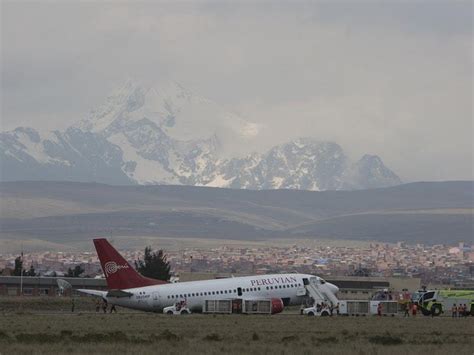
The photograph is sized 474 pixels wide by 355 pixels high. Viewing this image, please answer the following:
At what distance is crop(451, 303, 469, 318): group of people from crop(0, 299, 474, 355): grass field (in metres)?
6.50

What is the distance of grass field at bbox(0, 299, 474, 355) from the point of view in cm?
6288

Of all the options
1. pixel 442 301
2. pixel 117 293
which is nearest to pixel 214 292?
pixel 117 293

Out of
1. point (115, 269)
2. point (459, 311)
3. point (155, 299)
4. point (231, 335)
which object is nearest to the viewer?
point (231, 335)

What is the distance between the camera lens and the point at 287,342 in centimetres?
6712

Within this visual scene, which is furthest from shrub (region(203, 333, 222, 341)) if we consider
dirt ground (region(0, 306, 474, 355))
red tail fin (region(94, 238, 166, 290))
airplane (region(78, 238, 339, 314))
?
red tail fin (region(94, 238, 166, 290))

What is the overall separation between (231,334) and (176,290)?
103 feet

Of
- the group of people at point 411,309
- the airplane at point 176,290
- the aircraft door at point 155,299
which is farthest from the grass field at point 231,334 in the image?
the group of people at point 411,309

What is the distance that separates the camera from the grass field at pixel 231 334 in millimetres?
62875

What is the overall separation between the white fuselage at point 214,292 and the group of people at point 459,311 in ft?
30.6

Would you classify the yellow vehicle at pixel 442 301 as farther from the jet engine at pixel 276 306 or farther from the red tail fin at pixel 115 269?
the red tail fin at pixel 115 269

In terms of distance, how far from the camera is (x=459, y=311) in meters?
104

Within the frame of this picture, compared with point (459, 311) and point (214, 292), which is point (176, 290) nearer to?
point (214, 292)

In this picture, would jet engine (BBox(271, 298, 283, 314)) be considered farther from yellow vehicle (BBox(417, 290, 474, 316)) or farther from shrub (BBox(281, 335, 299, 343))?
shrub (BBox(281, 335, 299, 343))

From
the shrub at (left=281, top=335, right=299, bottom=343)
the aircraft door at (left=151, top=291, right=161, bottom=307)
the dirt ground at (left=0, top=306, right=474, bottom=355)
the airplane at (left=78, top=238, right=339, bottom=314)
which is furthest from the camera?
the aircraft door at (left=151, top=291, right=161, bottom=307)
